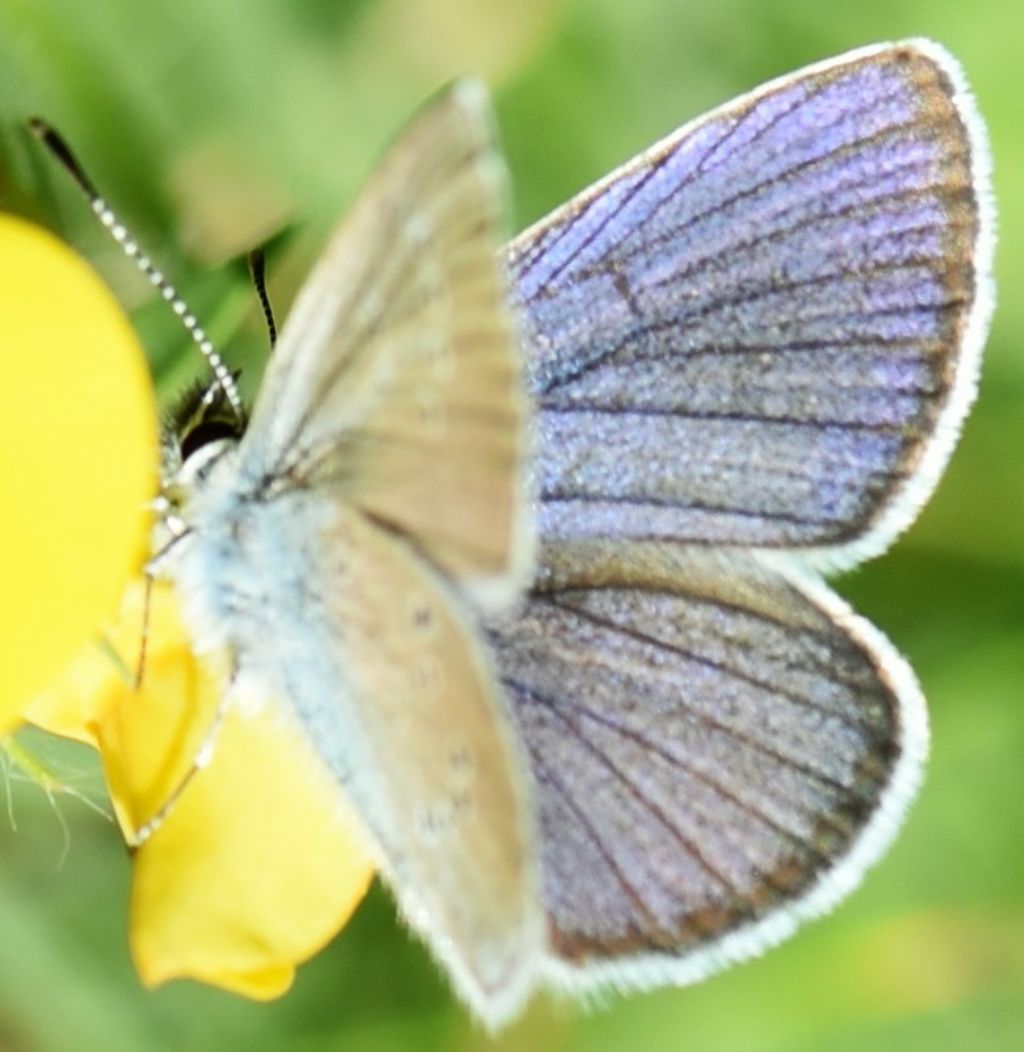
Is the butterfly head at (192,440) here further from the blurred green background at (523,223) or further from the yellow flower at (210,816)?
the blurred green background at (523,223)

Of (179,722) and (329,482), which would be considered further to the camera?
(179,722)

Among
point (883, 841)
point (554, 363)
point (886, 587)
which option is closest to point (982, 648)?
point (886, 587)

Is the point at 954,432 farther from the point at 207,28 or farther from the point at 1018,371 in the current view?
the point at 207,28

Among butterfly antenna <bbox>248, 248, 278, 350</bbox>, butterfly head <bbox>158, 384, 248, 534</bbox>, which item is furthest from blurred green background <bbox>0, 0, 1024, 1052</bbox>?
butterfly head <bbox>158, 384, 248, 534</bbox>

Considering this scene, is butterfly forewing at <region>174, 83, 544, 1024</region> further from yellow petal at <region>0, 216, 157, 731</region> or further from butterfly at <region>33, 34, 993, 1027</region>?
yellow petal at <region>0, 216, 157, 731</region>

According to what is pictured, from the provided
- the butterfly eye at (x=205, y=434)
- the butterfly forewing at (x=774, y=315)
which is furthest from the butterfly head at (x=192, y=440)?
the butterfly forewing at (x=774, y=315)
